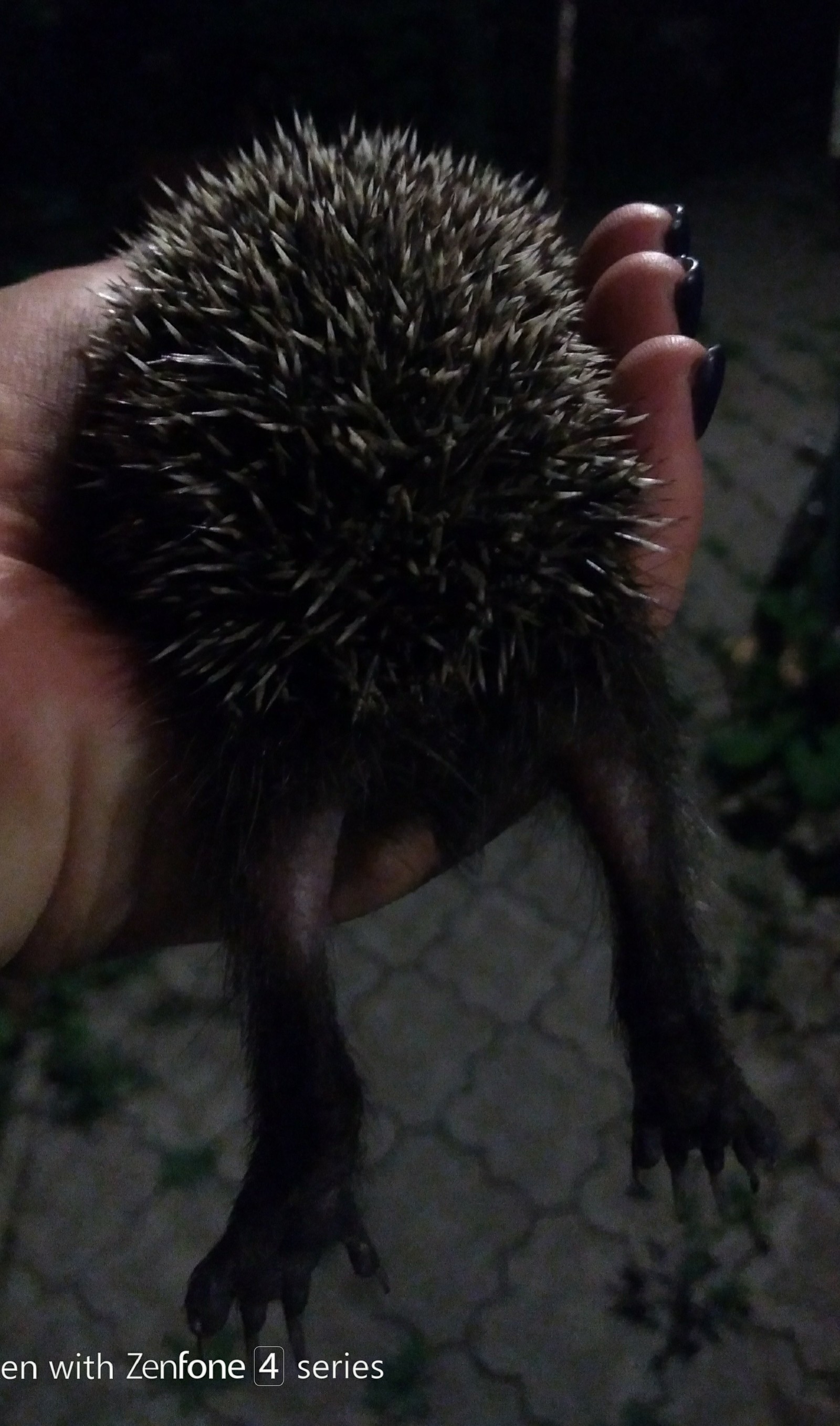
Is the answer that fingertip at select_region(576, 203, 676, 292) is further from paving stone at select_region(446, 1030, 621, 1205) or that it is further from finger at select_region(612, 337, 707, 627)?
paving stone at select_region(446, 1030, 621, 1205)

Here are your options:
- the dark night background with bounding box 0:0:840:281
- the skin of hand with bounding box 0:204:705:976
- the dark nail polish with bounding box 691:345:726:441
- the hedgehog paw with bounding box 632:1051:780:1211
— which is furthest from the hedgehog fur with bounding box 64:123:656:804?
the dark night background with bounding box 0:0:840:281

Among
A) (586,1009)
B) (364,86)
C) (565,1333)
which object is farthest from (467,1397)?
(364,86)

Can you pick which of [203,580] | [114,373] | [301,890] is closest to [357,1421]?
[301,890]

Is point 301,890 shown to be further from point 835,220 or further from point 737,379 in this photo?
point 737,379

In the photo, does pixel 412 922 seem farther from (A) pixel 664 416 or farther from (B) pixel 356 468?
(B) pixel 356 468

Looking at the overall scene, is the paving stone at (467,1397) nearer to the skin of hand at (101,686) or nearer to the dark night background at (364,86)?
the skin of hand at (101,686)

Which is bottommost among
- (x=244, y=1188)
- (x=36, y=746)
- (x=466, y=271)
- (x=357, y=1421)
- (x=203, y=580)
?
(x=357, y=1421)

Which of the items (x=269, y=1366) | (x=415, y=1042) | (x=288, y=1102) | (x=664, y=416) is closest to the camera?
(x=288, y=1102)
